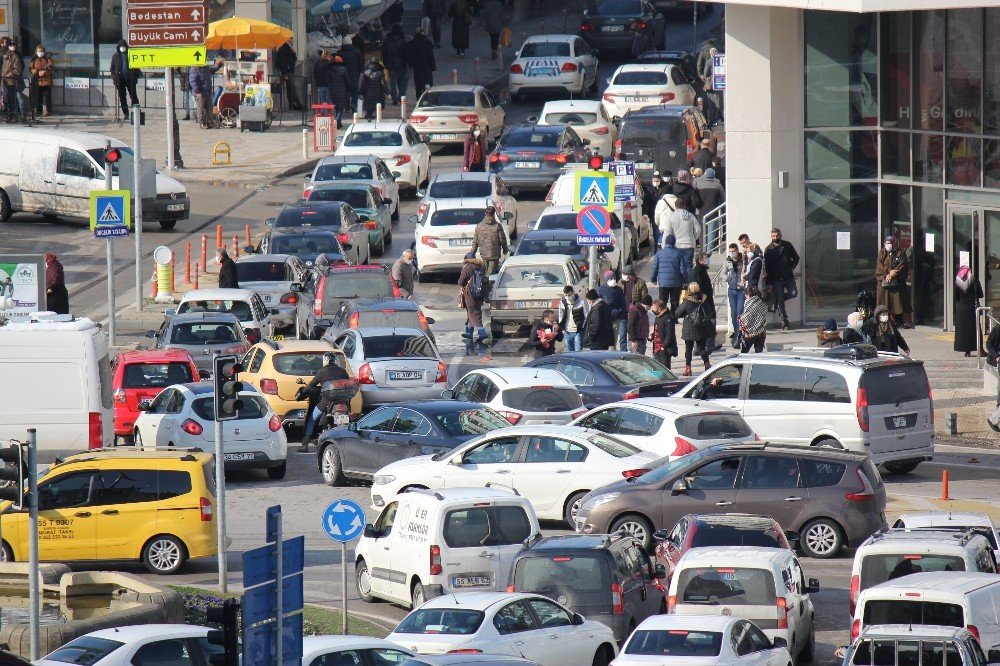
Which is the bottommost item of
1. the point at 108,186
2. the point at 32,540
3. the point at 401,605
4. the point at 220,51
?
the point at 401,605

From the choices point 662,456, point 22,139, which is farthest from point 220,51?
point 662,456

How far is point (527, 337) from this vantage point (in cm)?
3422

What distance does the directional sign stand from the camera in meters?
18.1

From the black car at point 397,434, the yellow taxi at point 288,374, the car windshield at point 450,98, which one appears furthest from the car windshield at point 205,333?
the car windshield at point 450,98

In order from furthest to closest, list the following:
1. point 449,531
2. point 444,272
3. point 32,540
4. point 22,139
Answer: point 22,139, point 444,272, point 449,531, point 32,540

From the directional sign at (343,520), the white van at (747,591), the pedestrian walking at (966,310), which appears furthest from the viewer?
the pedestrian walking at (966,310)

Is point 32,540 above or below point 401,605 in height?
above

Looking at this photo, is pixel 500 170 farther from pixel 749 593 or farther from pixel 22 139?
pixel 749 593

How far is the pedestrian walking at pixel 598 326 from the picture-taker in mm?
31062

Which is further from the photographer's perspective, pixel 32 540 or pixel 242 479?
pixel 242 479

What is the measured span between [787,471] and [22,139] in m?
25.1

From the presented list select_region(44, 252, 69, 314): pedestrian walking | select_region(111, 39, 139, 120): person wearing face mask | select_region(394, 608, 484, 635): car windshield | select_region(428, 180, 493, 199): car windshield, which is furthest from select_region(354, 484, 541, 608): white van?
select_region(111, 39, 139, 120): person wearing face mask

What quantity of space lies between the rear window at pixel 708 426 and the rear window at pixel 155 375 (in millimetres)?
8205

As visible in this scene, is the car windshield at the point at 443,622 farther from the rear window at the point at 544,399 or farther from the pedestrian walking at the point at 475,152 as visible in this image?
the pedestrian walking at the point at 475,152
